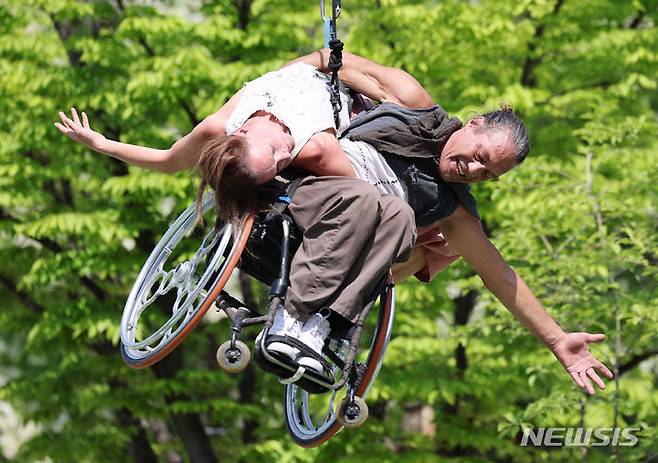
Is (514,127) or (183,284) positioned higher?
(514,127)

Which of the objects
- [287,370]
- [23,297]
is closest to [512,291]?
[287,370]

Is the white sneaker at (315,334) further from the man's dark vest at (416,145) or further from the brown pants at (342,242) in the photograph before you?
the man's dark vest at (416,145)

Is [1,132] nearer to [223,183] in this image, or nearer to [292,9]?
[292,9]

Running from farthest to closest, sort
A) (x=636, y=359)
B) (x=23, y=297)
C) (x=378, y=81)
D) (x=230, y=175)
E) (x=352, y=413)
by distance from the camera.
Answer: (x=23, y=297)
(x=636, y=359)
(x=378, y=81)
(x=352, y=413)
(x=230, y=175)

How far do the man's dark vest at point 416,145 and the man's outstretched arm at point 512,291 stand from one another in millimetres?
158

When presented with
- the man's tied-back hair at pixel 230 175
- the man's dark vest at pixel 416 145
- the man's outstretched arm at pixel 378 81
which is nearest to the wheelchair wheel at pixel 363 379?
the man's dark vest at pixel 416 145

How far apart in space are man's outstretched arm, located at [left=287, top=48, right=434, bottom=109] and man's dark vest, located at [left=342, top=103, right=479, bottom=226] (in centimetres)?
7

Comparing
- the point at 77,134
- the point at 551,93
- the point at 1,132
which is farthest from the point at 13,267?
the point at 77,134

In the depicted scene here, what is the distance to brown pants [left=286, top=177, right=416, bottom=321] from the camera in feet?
12.2

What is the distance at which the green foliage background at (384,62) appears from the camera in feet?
30.0

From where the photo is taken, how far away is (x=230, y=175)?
3.65m

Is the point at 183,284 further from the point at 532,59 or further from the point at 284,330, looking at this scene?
the point at 532,59

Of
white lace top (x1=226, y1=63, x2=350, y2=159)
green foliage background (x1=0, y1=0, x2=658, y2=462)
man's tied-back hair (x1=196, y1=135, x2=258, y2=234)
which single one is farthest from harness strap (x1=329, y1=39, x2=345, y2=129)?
green foliage background (x1=0, y1=0, x2=658, y2=462)

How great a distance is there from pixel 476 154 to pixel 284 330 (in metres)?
0.88
